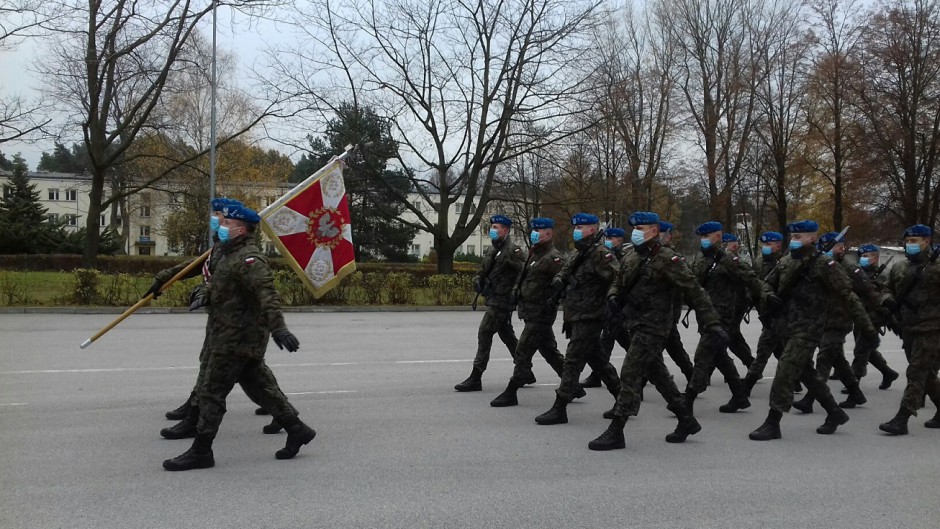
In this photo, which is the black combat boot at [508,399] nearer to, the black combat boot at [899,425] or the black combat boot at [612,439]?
the black combat boot at [612,439]

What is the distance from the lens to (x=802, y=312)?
687 centimetres

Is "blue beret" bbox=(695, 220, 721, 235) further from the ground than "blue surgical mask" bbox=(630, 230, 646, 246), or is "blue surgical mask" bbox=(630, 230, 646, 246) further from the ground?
"blue beret" bbox=(695, 220, 721, 235)

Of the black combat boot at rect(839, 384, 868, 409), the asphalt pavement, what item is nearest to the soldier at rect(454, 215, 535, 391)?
the asphalt pavement

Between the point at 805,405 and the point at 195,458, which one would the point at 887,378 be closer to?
the point at 805,405

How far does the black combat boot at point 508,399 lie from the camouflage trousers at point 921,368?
3.54 metres

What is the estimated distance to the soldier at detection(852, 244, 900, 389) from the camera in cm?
916

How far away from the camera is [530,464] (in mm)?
5820

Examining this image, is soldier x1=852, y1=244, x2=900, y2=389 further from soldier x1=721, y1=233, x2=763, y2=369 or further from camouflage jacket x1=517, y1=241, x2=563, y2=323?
camouflage jacket x1=517, y1=241, x2=563, y2=323

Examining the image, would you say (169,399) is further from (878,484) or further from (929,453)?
(929,453)

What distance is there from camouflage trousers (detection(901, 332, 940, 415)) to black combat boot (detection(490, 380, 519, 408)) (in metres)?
3.54

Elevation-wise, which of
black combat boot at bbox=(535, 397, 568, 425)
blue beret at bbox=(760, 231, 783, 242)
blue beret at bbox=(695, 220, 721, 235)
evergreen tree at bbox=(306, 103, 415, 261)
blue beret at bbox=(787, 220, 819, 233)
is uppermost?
evergreen tree at bbox=(306, 103, 415, 261)

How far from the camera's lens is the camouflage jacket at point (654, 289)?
20.6ft

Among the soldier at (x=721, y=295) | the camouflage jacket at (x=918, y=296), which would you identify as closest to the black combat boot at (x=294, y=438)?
the soldier at (x=721, y=295)

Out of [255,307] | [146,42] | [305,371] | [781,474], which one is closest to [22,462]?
[255,307]
